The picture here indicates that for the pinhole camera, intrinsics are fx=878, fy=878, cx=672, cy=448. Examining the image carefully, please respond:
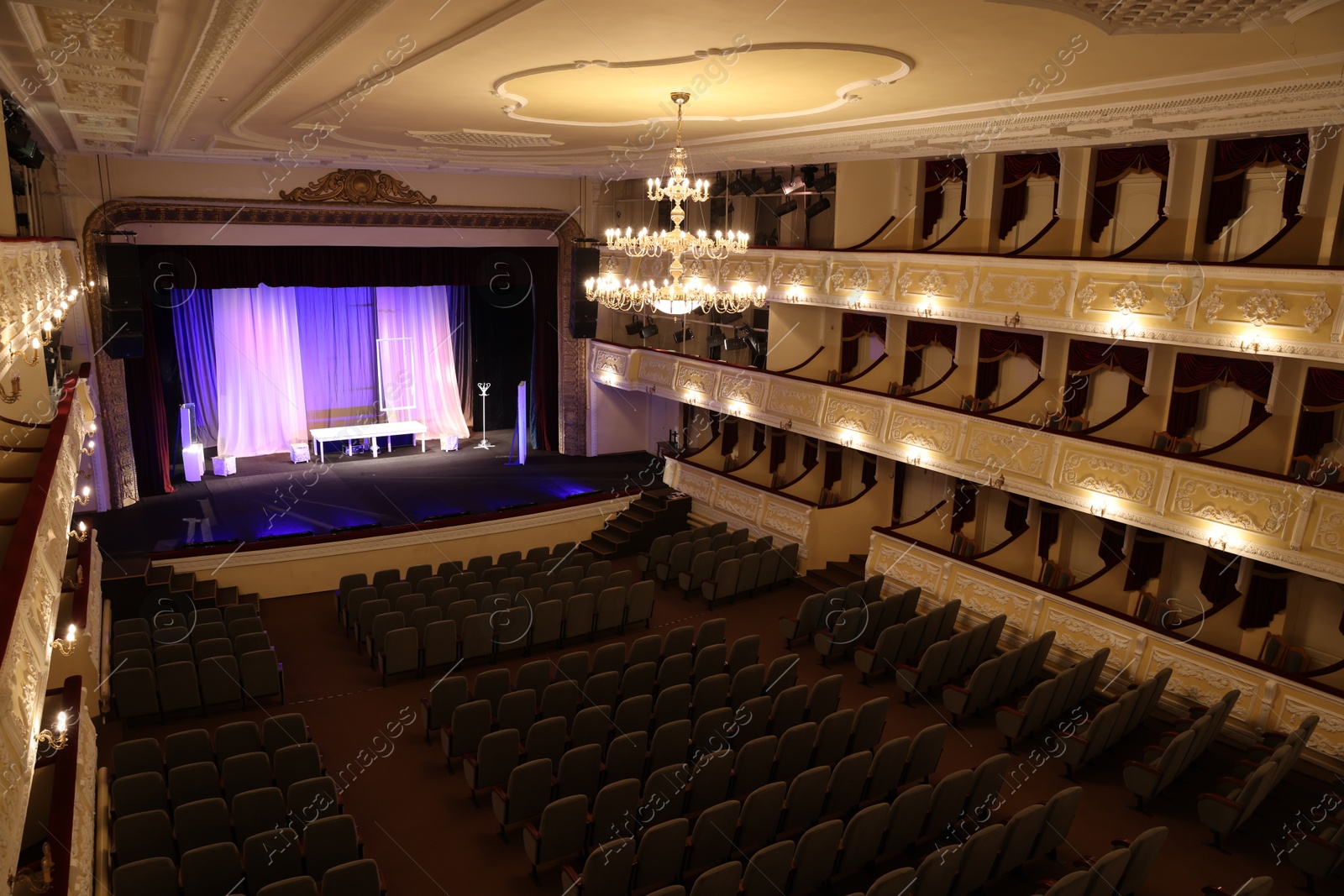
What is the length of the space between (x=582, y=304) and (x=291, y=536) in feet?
23.1

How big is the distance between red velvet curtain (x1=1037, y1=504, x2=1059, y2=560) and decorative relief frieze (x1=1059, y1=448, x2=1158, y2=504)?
1.71 metres

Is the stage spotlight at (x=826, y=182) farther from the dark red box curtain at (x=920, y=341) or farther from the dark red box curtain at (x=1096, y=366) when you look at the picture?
the dark red box curtain at (x=1096, y=366)

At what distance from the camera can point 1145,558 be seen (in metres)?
10.6

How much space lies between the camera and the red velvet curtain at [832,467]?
14.5 m

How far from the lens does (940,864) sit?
5930 mm

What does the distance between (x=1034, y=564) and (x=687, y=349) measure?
317 inches

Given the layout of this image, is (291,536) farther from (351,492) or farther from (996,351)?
(996,351)

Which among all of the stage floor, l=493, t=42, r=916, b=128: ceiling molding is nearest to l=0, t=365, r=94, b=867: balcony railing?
l=493, t=42, r=916, b=128: ceiling molding

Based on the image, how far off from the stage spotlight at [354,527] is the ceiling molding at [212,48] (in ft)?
20.1

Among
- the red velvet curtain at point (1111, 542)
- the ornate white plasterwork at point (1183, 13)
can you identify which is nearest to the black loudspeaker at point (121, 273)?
the ornate white plasterwork at point (1183, 13)

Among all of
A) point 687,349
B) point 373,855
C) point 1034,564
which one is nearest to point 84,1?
point 373,855

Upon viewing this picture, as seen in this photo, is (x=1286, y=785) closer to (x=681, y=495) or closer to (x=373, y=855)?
(x=373, y=855)

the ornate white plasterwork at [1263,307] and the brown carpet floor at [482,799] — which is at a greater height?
the ornate white plasterwork at [1263,307]

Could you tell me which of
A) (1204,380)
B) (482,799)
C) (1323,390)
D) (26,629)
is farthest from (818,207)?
(26,629)
